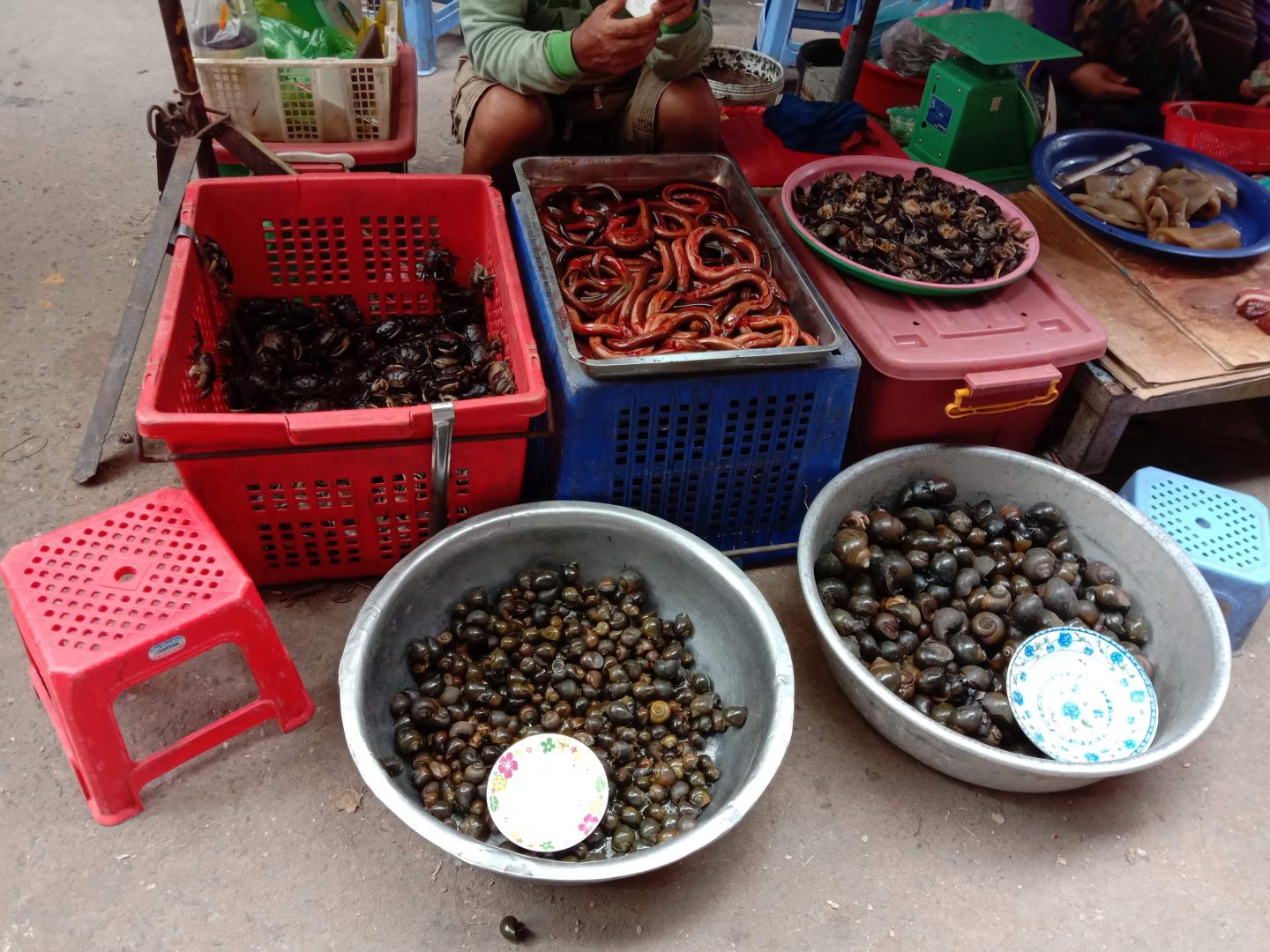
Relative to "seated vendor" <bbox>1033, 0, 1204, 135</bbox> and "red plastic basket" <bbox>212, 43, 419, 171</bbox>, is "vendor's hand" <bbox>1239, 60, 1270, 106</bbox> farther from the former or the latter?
"red plastic basket" <bbox>212, 43, 419, 171</bbox>

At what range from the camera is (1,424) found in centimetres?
286

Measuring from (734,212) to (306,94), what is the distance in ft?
5.03

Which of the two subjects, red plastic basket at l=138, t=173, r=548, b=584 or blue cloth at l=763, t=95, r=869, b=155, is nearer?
red plastic basket at l=138, t=173, r=548, b=584

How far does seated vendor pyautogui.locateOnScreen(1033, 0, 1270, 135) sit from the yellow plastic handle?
2297 millimetres

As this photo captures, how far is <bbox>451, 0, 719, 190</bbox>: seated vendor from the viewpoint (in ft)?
8.61

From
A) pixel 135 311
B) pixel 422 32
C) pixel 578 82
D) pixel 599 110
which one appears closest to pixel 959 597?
pixel 578 82

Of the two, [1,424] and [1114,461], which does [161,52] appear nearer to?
[1,424]

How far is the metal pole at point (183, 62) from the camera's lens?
2.57 m

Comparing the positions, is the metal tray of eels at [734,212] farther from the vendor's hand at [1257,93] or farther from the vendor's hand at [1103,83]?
the vendor's hand at [1257,93]

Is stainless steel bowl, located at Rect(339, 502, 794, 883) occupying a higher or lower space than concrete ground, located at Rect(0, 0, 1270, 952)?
higher

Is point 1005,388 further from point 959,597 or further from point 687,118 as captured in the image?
point 687,118

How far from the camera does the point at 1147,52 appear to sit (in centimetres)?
400

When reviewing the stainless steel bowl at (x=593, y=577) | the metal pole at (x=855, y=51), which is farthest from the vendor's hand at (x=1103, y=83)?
the stainless steel bowl at (x=593, y=577)

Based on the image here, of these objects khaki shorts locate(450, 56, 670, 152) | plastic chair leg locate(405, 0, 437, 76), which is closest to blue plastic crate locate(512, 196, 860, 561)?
khaki shorts locate(450, 56, 670, 152)
